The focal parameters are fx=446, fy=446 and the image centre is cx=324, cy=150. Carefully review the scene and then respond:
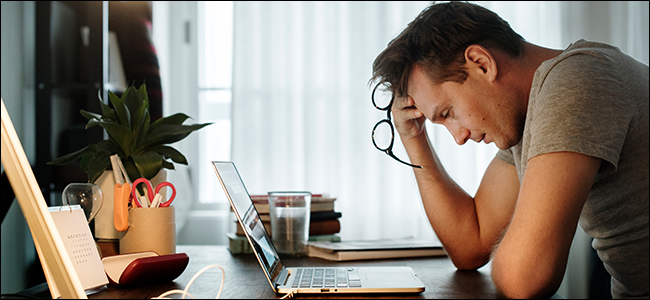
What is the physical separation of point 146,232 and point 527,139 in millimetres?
779

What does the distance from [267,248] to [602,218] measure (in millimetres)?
642

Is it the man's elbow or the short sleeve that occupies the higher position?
the short sleeve

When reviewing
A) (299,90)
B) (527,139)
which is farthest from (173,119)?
(299,90)

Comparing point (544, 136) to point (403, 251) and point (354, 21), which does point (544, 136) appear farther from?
point (354, 21)

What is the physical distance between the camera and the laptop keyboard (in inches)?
29.5

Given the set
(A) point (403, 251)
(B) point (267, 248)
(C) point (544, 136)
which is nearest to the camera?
(C) point (544, 136)

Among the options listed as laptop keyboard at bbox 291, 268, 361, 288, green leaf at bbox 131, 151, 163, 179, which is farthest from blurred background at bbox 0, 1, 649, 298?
laptop keyboard at bbox 291, 268, 361, 288

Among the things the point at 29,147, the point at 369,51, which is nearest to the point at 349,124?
the point at 369,51

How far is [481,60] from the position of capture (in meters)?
0.95

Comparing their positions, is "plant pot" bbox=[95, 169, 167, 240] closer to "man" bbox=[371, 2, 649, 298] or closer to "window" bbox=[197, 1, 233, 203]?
"man" bbox=[371, 2, 649, 298]

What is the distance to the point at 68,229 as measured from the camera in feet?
2.49

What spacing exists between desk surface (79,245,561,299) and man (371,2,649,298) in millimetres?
60

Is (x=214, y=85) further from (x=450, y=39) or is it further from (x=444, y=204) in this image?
(x=450, y=39)

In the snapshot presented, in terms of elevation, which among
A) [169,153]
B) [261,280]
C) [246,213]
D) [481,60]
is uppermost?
[481,60]
